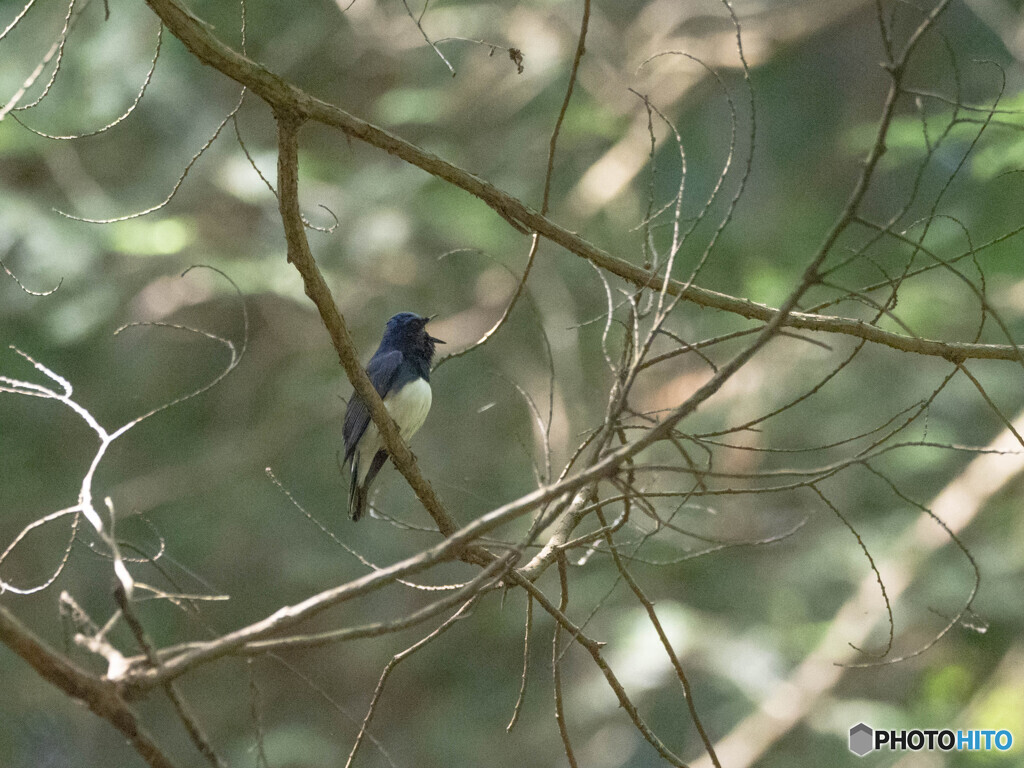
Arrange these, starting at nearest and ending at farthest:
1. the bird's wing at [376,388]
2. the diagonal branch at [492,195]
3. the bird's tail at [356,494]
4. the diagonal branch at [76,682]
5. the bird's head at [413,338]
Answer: the diagonal branch at [76,682] < the diagonal branch at [492,195] < the bird's wing at [376,388] < the bird's tail at [356,494] < the bird's head at [413,338]

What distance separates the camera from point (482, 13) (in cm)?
828

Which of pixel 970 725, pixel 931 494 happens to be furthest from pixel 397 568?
pixel 931 494

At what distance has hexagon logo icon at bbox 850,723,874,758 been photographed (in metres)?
6.45

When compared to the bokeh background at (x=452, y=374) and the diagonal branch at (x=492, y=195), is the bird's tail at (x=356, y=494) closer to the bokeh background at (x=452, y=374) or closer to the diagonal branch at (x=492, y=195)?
the bokeh background at (x=452, y=374)

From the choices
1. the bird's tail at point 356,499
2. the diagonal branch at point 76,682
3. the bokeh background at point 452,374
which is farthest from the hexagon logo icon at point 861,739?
the diagonal branch at point 76,682

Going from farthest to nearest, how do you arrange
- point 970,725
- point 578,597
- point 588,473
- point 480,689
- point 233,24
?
point 480,689
point 578,597
point 233,24
point 970,725
point 588,473

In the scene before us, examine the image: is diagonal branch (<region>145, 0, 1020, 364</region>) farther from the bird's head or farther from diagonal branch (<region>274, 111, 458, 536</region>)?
the bird's head

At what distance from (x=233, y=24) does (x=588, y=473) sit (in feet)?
22.3

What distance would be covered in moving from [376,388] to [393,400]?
11 cm

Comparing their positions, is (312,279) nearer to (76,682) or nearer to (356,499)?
(76,682)

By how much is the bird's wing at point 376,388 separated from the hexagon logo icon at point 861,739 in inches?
154

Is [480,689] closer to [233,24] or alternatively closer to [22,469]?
[22,469]

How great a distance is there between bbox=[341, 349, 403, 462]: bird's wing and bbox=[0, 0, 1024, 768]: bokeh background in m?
1.71

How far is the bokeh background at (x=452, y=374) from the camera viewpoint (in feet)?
23.0
